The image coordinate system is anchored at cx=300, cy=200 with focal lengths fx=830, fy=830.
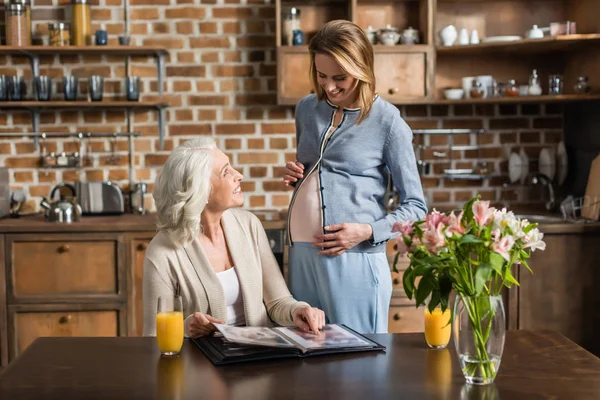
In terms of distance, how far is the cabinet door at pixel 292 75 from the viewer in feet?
13.1

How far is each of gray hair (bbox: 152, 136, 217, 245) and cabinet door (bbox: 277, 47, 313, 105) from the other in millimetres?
1707

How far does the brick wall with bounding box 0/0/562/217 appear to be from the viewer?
419 cm

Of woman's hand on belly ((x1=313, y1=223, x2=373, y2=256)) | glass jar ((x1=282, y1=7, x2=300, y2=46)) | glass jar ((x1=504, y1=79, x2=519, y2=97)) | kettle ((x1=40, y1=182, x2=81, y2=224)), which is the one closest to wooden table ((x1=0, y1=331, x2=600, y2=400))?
woman's hand on belly ((x1=313, y1=223, x2=373, y2=256))

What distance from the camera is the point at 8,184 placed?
4.19m

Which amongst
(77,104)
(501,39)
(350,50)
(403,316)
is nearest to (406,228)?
(350,50)

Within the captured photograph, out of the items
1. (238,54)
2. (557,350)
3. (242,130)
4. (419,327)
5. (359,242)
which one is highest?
(238,54)

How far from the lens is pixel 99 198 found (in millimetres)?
4066

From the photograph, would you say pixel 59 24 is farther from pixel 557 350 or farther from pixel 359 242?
pixel 557 350

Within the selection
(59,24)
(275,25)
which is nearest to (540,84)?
(275,25)

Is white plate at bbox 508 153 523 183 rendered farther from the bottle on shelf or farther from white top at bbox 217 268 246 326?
white top at bbox 217 268 246 326

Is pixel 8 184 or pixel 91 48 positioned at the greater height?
pixel 91 48

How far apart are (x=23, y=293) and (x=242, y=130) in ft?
4.35

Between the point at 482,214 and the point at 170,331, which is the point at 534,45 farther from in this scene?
the point at 170,331

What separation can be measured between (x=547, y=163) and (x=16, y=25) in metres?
2.71
